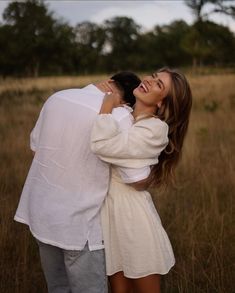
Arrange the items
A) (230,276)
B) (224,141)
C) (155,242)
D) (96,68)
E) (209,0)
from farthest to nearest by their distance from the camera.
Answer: (96,68) → (209,0) → (224,141) → (230,276) → (155,242)

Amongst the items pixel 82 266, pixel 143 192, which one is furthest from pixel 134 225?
pixel 82 266

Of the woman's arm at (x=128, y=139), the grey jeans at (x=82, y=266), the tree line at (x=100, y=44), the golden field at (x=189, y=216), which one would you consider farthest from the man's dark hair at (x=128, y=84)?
the tree line at (x=100, y=44)

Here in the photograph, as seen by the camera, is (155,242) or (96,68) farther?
(96,68)

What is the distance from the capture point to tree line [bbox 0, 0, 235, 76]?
21.2 metres

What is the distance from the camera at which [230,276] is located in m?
3.20

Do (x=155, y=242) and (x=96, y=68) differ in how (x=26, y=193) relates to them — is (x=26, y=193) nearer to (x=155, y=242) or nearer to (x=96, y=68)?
(x=155, y=242)

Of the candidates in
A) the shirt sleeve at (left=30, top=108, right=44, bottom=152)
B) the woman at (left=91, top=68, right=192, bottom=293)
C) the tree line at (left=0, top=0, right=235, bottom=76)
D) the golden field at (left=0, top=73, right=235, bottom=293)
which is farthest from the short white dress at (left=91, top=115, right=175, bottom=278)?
the tree line at (left=0, top=0, right=235, bottom=76)

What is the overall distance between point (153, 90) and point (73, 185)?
514 mm

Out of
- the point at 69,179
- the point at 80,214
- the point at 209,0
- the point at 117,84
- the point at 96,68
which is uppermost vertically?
the point at 209,0

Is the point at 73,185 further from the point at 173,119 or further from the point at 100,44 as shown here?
the point at 100,44

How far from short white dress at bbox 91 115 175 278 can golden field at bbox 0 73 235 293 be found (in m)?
1.05

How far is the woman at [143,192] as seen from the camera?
1.90 metres

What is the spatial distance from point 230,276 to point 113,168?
1.61 m

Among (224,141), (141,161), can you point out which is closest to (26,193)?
(141,161)
